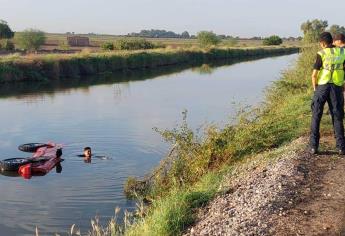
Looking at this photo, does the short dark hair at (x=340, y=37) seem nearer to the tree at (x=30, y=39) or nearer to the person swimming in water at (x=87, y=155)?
the person swimming in water at (x=87, y=155)

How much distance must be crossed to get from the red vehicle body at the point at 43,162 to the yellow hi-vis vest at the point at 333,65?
25.7 feet

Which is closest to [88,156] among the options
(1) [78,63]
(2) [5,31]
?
(1) [78,63]

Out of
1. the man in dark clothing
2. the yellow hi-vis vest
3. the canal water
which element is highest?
the man in dark clothing

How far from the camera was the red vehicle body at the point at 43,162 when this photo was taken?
531 inches

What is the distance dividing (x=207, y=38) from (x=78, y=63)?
55.1m

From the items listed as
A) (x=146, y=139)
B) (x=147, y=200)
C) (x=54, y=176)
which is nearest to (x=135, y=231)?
(x=147, y=200)

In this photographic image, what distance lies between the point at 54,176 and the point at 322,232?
871 centimetres

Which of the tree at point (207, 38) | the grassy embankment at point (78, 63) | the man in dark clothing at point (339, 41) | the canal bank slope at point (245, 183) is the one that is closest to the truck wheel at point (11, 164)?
the canal bank slope at point (245, 183)

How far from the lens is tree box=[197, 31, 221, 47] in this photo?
94.1 metres

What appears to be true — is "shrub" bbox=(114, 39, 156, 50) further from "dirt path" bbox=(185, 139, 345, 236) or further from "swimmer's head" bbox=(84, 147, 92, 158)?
"dirt path" bbox=(185, 139, 345, 236)

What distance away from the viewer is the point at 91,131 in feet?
62.8

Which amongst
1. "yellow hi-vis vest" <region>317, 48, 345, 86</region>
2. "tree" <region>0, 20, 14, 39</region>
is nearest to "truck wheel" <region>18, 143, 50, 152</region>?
"yellow hi-vis vest" <region>317, 48, 345, 86</region>

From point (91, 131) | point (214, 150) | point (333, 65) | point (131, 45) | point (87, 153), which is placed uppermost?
point (333, 65)

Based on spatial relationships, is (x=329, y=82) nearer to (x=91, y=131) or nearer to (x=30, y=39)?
(x=91, y=131)
